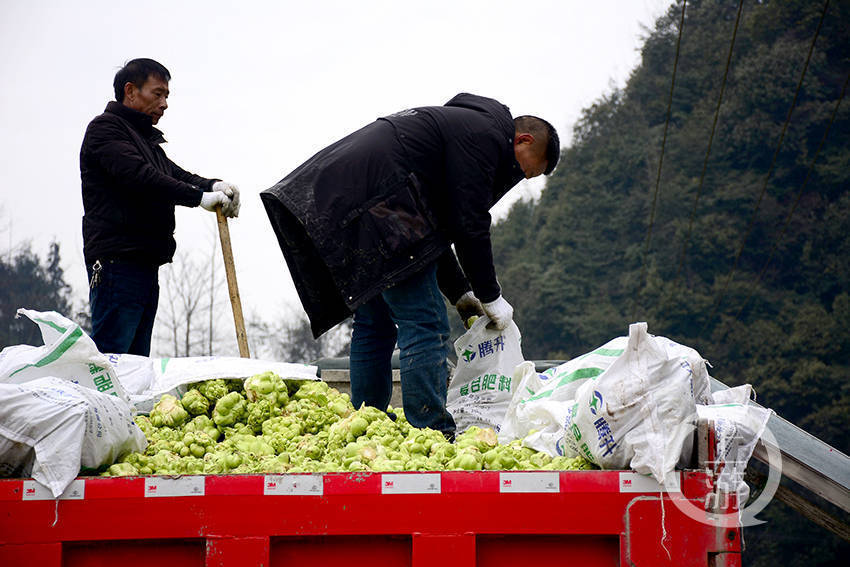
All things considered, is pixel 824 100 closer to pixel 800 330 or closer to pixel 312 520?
pixel 800 330

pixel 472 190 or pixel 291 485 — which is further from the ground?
pixel 472 190

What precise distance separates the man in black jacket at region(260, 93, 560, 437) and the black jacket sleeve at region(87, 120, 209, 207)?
110 centimetres

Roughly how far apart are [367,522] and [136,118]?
10.8 feet

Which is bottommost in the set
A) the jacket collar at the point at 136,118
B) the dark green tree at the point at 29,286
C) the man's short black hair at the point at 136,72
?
the dark green tree at the point at 29,286

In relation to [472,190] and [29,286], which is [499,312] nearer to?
[472,190]

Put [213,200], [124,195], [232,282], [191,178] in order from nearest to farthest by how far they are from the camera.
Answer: [124,195] → [213,200] → [232,282] → [191,178]

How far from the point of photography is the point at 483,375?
4074mm

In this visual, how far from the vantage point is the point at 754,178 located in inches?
1272

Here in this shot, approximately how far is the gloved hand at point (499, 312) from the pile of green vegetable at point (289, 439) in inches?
23.8

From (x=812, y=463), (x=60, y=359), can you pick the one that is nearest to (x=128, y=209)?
(x=60, y=359)

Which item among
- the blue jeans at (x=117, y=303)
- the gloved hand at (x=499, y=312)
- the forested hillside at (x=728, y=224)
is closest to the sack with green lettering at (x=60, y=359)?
the blue jeans at (x=117, y=303)

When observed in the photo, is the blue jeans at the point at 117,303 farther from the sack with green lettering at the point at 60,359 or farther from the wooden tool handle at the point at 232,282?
the sack with green lettering at the point at 60,359

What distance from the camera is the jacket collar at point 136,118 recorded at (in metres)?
4.85

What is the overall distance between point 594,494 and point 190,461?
1.34 meters
